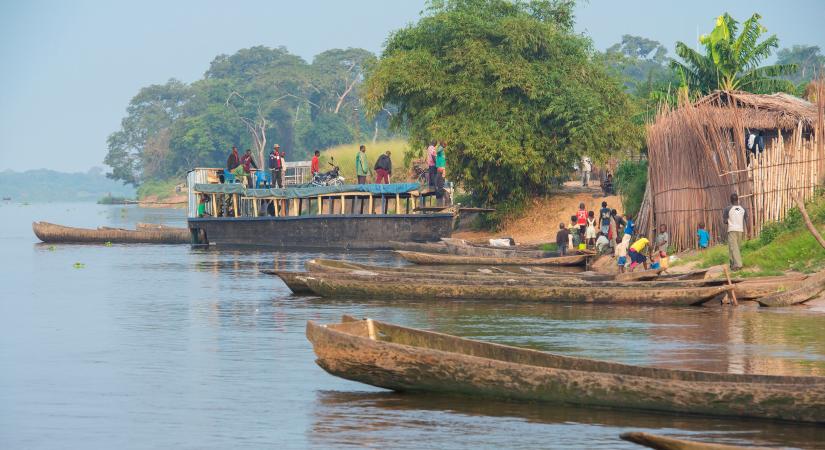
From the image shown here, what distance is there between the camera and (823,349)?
45.2ft

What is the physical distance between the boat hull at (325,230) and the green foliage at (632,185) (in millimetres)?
4993

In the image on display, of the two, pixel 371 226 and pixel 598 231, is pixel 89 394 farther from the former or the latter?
pixel 371 226

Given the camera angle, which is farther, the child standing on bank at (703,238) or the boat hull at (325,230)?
the boat hull at (325,230)

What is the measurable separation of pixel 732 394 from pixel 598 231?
18883 millimetres

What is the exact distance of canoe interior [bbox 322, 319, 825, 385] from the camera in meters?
9.88

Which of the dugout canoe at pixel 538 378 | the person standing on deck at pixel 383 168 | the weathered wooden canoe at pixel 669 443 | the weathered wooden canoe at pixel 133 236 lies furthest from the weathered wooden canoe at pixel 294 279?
the weathered wooden canoe at pixel 133 236

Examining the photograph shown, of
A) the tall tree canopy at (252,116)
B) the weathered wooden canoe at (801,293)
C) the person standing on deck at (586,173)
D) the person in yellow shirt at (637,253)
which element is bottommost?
the weathered wooden canoe at (801,293)

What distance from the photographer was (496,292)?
61.8ft

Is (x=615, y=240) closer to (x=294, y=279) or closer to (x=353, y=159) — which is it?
(x=294, y=279)

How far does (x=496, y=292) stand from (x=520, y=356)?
25.7ft

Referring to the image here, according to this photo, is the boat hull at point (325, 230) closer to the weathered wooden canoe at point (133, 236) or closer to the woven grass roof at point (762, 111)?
the weathered wooden canoe at point (133, 236)

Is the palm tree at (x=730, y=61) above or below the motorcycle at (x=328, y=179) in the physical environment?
above

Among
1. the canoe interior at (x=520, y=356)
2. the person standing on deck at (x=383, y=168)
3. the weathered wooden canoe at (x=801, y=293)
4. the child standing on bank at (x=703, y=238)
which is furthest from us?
the person standing on deck at (x=383, y=168)

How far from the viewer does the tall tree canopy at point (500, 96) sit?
3547cm
